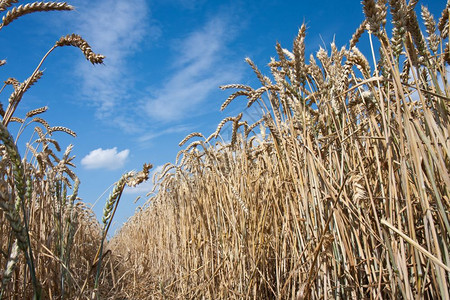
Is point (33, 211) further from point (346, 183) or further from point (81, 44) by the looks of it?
point (346, 183)

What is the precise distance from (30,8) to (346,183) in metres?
1.37

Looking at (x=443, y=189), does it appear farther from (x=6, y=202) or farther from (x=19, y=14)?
(x=19, y=14)

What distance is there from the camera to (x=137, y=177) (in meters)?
1.38

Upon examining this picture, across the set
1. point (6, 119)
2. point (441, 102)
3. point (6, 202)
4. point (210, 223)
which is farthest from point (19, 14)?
point (210, 223)

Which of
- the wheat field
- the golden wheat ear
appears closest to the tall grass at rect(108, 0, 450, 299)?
the wheat field

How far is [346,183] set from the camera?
1.29 metres

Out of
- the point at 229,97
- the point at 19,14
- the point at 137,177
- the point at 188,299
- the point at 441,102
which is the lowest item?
the point at 188,299

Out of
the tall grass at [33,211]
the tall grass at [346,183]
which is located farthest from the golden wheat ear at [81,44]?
the tall grass at [346,183]

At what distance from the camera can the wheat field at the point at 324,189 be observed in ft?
3.13

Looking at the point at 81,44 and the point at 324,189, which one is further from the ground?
the point at 81,44

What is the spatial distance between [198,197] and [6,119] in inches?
74.4

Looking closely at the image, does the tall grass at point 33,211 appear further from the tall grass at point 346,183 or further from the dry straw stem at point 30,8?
the tall grass at point 346,183

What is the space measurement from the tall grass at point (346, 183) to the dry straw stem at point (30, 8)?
0.89m

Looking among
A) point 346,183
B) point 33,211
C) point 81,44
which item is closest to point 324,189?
point 346,183
